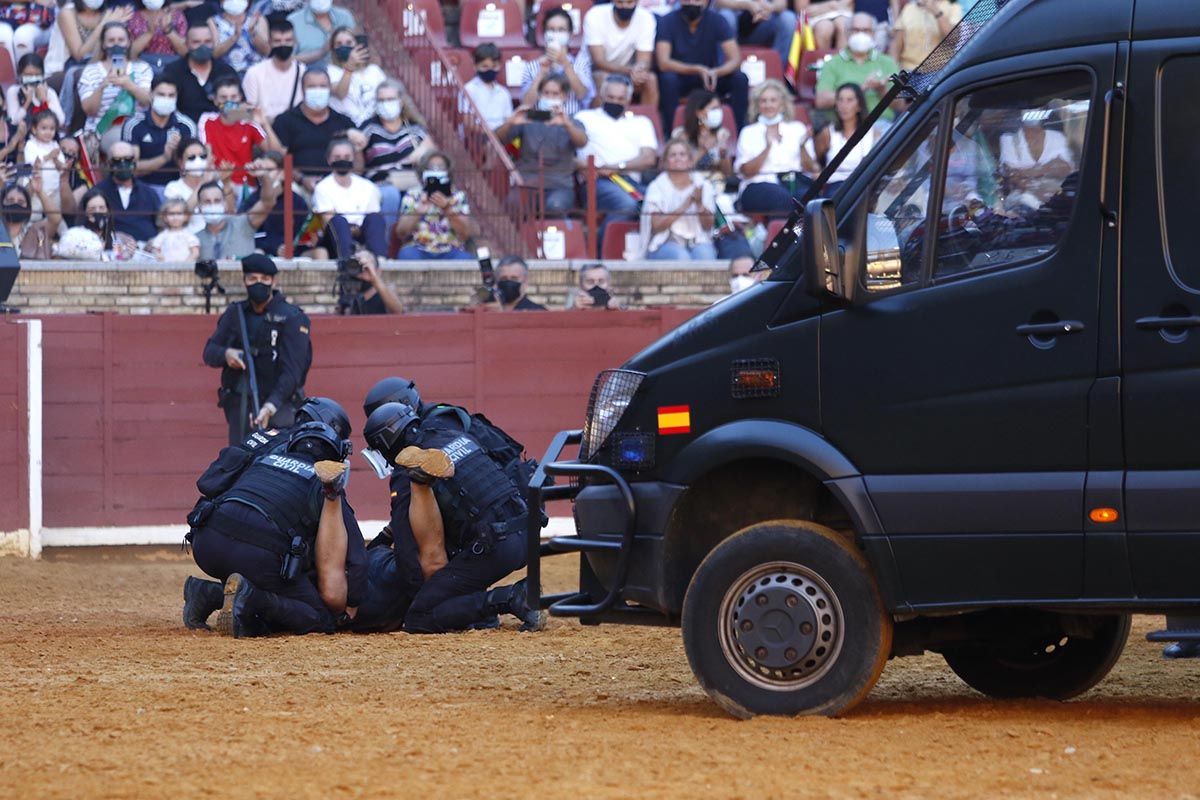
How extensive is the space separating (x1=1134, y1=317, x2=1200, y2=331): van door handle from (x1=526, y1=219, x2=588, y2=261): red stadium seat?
11.2 meters

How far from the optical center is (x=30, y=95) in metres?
17.5

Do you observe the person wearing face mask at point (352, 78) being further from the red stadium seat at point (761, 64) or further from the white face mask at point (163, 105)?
the red stadium seat at point (761, 64)

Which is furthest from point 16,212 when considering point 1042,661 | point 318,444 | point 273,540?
point 1042,661

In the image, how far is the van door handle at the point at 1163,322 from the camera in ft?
21.2

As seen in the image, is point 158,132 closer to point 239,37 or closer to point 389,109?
point 239,37

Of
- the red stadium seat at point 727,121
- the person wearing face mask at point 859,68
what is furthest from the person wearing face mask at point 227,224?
the person wearing face mask at point 859,68

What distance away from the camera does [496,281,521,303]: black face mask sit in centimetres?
1659

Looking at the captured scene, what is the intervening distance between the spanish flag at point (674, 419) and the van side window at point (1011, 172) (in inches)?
40.8

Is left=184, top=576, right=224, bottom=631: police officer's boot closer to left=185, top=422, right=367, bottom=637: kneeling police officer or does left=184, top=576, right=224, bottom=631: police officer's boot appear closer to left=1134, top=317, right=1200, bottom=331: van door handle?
left=185, top=422, right=367, bottom=637: kneeling police officer

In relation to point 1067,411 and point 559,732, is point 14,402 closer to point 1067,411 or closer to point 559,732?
point 559,732

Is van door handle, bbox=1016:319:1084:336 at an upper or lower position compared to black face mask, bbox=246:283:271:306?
lower

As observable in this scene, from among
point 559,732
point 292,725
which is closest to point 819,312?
point 559,732

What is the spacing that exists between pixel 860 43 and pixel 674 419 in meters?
12.1

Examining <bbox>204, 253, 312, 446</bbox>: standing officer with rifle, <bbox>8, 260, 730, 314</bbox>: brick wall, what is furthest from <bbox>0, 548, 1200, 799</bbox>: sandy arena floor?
<bbox>8, 260, 730, 314</bbox>: brick wall
